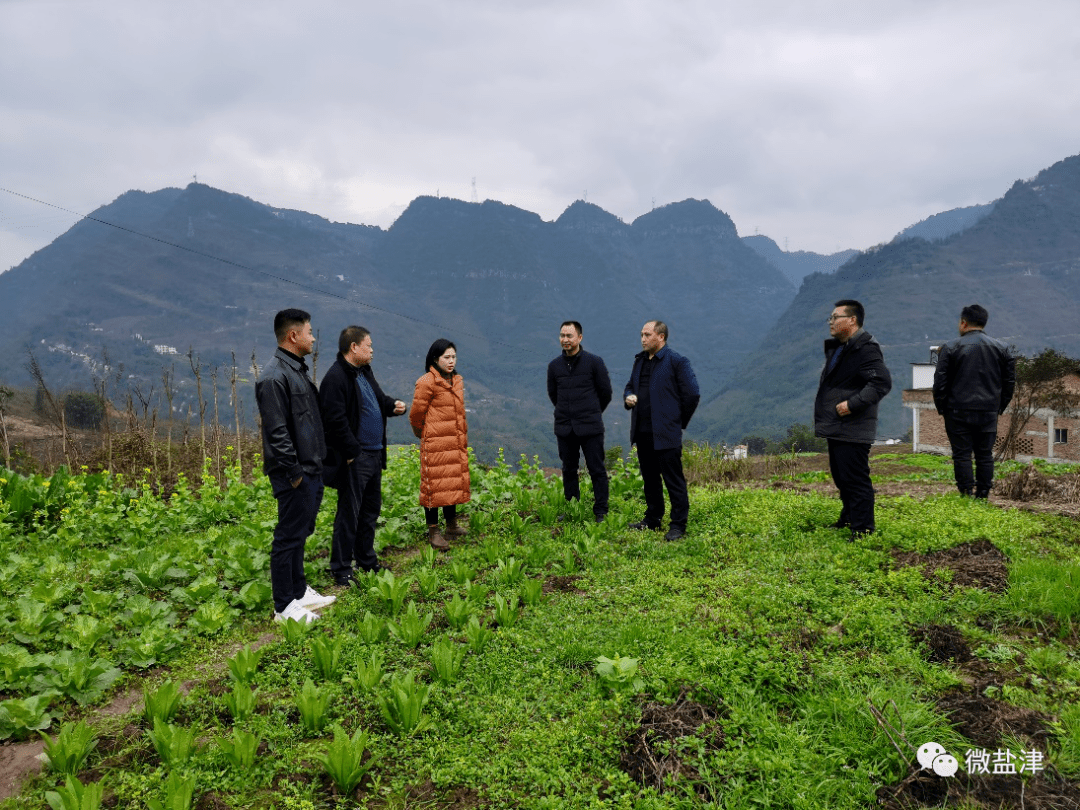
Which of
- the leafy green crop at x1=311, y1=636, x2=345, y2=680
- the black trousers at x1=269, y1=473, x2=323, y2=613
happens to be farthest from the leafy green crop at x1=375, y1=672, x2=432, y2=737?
Result: the black trousers at x1=269, y1=473, x2=323, y2=613

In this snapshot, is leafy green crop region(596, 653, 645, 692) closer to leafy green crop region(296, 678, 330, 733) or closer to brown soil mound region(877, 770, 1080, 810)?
brown soil mound region(877, 770, 1080, 810)

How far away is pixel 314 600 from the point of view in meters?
5.25

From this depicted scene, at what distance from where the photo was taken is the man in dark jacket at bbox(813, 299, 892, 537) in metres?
5.63

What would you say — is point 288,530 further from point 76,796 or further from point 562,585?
point 562,585

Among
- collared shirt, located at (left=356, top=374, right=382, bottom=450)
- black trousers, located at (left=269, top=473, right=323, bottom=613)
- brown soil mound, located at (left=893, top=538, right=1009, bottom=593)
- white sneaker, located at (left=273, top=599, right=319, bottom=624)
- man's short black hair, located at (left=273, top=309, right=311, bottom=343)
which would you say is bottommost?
white sneaker, located at (left=273, top=599, right=319, bottom=624)

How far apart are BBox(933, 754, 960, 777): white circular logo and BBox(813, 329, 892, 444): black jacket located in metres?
3.33

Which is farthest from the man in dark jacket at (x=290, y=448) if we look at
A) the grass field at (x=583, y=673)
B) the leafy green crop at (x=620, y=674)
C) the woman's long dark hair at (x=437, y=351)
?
the leafy green crop at (x=620, y=674)

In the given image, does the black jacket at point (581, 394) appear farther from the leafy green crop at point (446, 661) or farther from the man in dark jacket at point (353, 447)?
the leafy green crop at point (446, 661)

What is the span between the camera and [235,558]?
6023 millimetres

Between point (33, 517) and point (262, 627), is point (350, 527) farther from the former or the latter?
point (33, 517)

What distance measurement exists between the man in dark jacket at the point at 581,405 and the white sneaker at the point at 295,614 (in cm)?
339

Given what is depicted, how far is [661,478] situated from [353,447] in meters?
3.64

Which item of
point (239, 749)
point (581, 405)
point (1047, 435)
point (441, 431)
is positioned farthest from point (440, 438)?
point (1047, 435)

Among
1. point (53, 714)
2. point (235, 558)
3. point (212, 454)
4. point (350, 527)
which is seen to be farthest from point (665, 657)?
point (212, 454)
